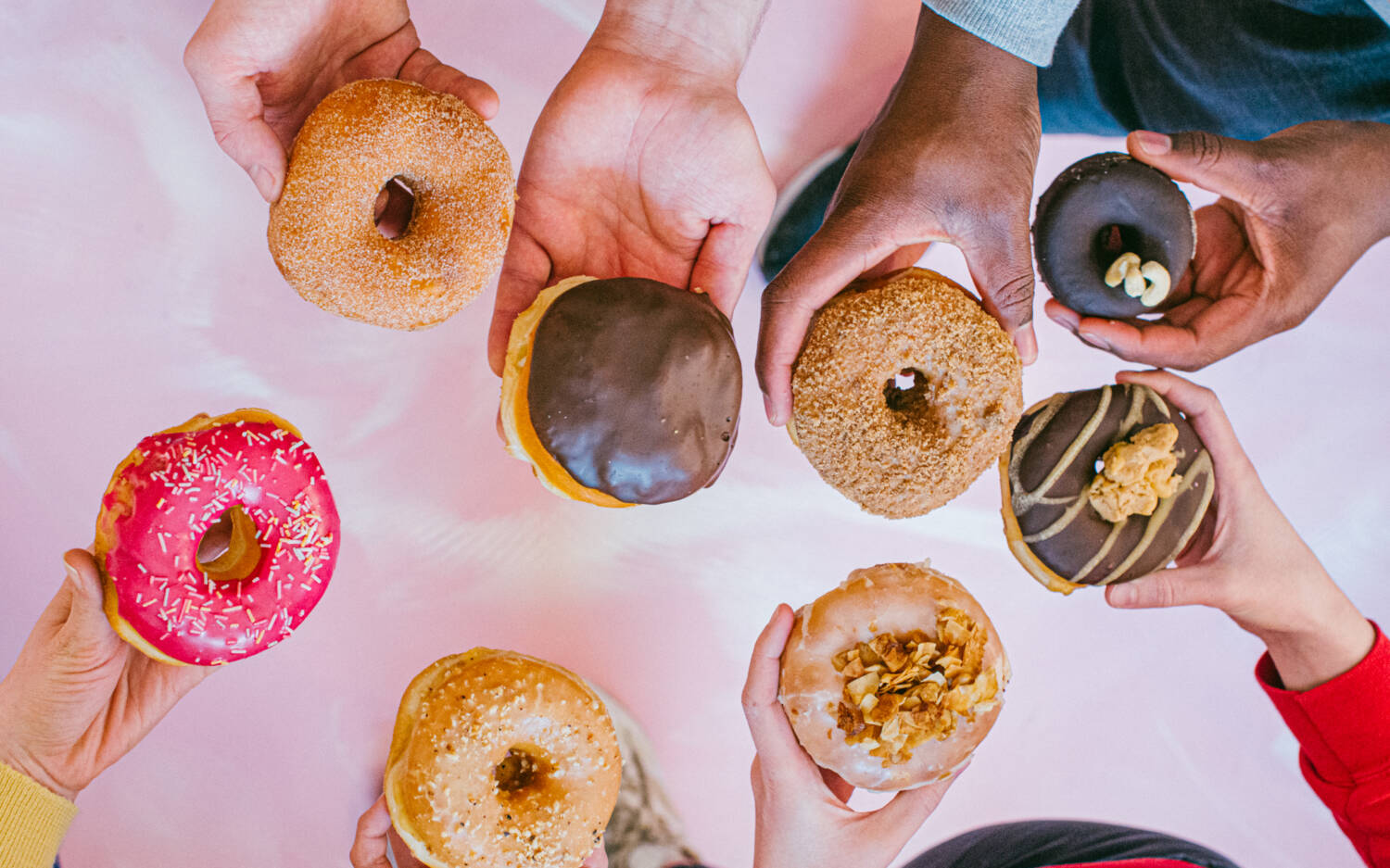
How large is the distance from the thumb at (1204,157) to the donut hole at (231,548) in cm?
229

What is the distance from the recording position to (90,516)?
7.36 ft

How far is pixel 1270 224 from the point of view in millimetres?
2100

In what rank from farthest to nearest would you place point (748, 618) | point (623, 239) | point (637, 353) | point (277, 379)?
point (748, 618) < point (277, 379) < point (623, 239) < point (637, 353)

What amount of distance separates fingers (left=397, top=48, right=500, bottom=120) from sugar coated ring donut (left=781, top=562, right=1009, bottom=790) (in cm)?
138

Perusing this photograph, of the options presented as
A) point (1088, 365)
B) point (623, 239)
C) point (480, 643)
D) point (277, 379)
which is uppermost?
point (623, 239)

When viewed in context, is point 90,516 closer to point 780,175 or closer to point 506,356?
point 506,356

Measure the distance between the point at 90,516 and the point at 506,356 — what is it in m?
1.40

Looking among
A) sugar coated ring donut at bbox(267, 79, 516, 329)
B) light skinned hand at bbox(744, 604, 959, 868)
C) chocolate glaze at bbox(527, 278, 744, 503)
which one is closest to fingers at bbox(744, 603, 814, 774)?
light skinned hand at bbox(744, 604, 959, 868)

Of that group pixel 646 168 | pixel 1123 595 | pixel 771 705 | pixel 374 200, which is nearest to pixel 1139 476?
pixel 1123 595

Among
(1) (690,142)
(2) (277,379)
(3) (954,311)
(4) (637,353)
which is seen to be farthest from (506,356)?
(3) (954,311)

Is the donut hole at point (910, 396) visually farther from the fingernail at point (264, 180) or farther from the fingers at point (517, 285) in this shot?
the fingernail at point (264, 180)

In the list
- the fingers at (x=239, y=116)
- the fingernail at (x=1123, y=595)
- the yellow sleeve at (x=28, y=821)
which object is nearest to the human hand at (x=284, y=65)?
the fingers at (x=239, y=116)

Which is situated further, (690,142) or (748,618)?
(748,618)

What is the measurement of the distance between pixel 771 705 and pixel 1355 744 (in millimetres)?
1412
